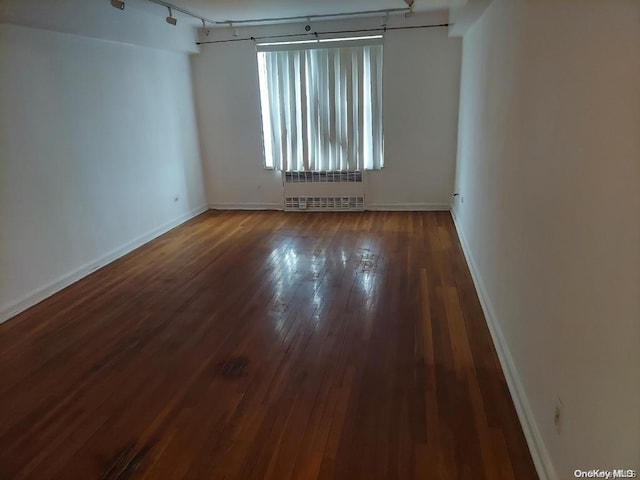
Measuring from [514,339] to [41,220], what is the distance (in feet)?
11.8

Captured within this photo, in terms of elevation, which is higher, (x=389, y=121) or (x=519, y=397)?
(x=389, y=121)

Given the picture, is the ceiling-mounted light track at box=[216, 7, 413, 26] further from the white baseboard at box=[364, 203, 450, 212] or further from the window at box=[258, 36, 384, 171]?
the white baseboard at box=[364, 203, 450, 212]

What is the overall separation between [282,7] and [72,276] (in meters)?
3.35

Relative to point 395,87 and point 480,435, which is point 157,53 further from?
point 480,435

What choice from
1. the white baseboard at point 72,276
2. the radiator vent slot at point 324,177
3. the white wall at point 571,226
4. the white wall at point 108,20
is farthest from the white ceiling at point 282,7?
the white baseboard at point 72,276

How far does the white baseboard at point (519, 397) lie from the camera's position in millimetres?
1754

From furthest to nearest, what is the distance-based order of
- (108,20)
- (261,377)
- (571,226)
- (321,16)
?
(321,16) < (108,20) < (261,377) < (571,226)

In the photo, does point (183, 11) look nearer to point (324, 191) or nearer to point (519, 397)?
point (324, 191)

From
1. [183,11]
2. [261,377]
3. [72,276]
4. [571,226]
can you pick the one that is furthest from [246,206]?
[571,226]

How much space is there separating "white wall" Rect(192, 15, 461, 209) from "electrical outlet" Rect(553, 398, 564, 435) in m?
4.56

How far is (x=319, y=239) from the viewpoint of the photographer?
16.7 ft

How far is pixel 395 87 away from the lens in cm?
568

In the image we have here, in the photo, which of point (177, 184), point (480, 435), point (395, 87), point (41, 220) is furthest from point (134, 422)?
point (395, 87)

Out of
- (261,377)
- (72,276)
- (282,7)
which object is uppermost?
(282,7)
